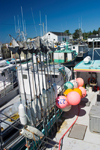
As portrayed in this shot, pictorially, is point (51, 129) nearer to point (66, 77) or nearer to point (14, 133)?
point (14, 133)

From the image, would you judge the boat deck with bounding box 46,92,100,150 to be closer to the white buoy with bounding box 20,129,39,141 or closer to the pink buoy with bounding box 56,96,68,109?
the pink buoy with bounding box 56,96,68,109

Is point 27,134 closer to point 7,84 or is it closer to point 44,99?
point 44,99

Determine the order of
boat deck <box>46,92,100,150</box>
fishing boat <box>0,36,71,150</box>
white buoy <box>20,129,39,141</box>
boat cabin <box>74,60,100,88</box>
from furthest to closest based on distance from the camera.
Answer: boat cabin <box>74,60,100,88</box>
boat deck <box>46,92,100,150</box>
fishing boat <box>0,36,71,150</box>
white buoy <box>20,129,39,141</box>

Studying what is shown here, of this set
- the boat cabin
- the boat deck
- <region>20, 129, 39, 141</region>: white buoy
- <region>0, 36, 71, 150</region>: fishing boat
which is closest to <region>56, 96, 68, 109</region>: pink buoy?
<region>0, 36, 71, 150</region>: fishing boat

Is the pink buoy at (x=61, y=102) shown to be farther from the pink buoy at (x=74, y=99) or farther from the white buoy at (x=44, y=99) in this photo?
the white buoy at (x=44, y=99)

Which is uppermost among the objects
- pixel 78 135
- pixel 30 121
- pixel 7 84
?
pixel 7 84

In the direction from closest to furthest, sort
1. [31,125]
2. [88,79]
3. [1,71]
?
[31,125], [1,71], [88,79]

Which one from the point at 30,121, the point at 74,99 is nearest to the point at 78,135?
the point at 74,99

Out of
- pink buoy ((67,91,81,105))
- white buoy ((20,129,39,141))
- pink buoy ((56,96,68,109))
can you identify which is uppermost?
pink buoy ((67,91,81,105))

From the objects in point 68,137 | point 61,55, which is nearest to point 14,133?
point 68,137

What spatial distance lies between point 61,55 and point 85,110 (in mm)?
13733

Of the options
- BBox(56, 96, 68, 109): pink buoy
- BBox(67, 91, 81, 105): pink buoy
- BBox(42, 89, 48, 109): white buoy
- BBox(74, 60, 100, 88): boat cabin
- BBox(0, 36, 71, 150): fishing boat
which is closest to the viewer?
BBox(0, 36, 71, 150): fishing boat

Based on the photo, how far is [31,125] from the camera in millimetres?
6004

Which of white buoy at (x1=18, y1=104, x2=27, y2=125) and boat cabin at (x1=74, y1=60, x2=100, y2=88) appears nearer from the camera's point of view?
white buoy at (x1=18, y1=104, x2=27, y2=125)
